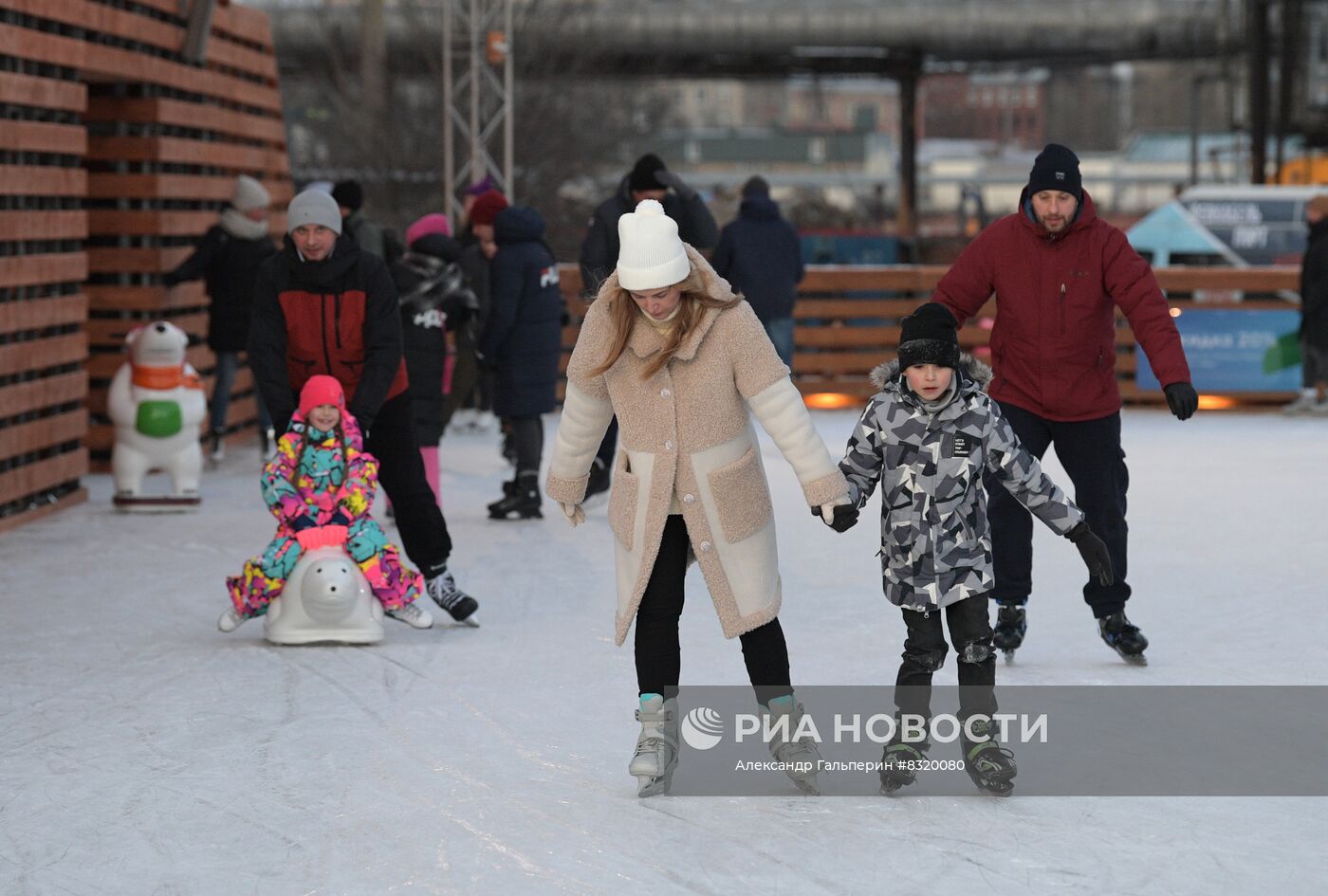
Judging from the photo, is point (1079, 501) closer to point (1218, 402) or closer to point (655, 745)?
point (655, 745)

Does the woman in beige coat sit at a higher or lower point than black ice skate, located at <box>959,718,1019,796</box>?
higher

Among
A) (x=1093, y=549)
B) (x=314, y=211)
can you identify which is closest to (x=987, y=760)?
(x=1093, y=549)

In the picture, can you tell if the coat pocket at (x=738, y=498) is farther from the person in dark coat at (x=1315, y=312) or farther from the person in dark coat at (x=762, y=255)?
the person in dark coat at (x=1315, y=312)

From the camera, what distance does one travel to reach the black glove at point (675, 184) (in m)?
8.26

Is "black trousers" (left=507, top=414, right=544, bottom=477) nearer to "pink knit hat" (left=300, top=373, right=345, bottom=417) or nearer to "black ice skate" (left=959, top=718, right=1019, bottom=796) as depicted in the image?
"pink knit hat" (left=300, top=373, right=345, bottom=417)

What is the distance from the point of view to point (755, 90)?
8256cm

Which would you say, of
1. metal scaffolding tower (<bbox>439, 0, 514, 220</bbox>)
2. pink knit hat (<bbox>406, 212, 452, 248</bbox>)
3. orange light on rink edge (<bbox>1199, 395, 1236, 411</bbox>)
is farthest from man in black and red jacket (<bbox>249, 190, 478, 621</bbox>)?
metal scaffolding tower (<bbox>439, 0, 514, 220</bbox>)

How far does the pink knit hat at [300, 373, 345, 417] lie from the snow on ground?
0.78 meters

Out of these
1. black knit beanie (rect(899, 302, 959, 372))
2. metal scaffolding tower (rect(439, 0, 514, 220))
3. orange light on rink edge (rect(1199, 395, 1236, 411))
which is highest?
metal scaffolding tower (rect(439, 0, 514, 220))

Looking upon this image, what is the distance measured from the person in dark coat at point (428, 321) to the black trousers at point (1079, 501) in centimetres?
310

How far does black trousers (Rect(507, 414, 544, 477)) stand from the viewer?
9.10m

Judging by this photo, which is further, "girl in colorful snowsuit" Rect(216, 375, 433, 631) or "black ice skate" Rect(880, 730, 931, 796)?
"girl in colorful snowsuit" Rect(216, 375, 433, 631)

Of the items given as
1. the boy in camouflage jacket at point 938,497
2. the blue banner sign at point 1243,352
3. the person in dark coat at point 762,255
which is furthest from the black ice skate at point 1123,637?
the blue banner sign at point 1243,352

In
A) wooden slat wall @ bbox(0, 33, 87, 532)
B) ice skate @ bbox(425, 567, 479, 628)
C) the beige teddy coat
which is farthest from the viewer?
wooden slat wall @ bbox(0, 33, 87, 532)
